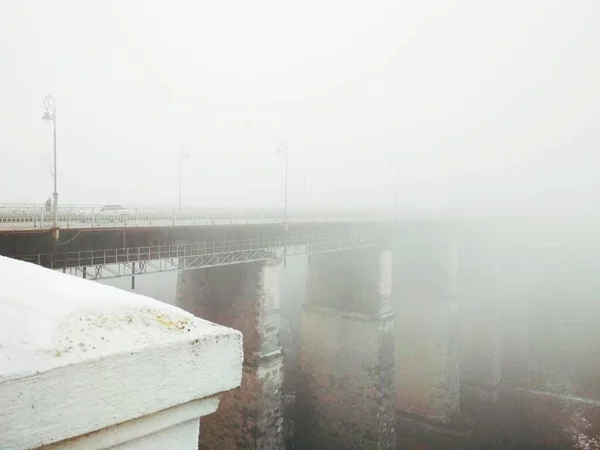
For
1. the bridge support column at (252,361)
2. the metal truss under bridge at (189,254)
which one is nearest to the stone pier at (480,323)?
the metal truss under bridge at (189,254)

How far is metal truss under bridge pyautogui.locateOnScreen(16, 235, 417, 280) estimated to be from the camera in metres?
11.8

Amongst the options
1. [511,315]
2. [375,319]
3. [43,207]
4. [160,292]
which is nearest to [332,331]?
[375,319]

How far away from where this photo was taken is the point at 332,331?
2197cm

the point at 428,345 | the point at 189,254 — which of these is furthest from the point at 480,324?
the point at 189,254

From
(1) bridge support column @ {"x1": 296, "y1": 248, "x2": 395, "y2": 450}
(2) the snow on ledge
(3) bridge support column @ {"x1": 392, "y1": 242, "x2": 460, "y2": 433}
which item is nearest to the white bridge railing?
(1) bridge support column @ {"x1": 296, "y1": 248, "x2": 395, "y2": 450}

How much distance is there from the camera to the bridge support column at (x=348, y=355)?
67.5 ft

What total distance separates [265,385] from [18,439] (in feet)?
51.1

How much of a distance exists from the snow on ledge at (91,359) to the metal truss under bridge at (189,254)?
10.5m

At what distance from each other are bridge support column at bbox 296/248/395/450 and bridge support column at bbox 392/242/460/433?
17.4ft

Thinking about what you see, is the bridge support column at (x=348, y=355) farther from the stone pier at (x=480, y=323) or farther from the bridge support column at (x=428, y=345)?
the stone pier at (x=480, y=323)

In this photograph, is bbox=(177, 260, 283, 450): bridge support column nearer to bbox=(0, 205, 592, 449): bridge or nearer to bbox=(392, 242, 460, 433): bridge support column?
bbox=(0, 205, 592, 449): bridge

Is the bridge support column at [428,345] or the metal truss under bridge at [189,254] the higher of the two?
the metal truss under bridge at [189,254]

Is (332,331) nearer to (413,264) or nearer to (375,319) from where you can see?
(375,319)

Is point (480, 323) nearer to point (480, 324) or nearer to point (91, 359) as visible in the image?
point (480, 324)
